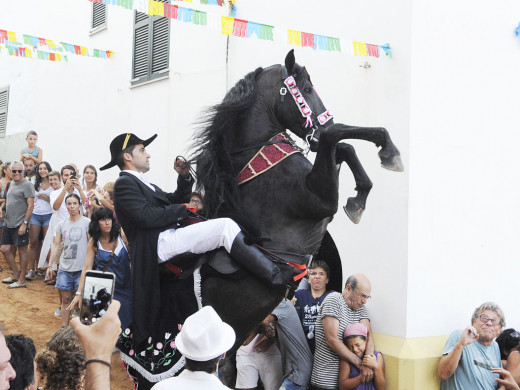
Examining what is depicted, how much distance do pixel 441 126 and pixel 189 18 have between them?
267cm

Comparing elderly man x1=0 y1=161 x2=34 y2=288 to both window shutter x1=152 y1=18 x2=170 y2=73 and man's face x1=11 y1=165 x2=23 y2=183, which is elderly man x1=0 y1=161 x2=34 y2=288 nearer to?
man's face x1=11 y1=165 x2=23 y2=183

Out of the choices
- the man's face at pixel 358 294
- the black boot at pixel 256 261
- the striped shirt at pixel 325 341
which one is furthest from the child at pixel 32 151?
the black boot at pixel 256 261

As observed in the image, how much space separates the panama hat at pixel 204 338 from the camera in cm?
233

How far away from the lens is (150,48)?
31.8 ft

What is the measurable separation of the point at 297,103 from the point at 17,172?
6.96m

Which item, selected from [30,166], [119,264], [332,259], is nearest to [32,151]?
[30,166]

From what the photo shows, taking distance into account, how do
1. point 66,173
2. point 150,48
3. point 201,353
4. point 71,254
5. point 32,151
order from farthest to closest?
point 32,151 < point 150,48 < point 66,173 < point 71,254 < point 201,353

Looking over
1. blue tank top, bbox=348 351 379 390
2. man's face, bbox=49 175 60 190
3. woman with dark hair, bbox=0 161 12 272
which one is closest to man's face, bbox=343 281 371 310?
blue tank top, bbox=348 351 379 390

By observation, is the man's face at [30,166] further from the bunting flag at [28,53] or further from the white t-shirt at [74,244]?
the white t-shirt at [74,244]

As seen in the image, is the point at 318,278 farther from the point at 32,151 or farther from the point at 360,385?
the point at 32,151

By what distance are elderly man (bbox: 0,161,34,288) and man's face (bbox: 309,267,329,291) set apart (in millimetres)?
5307

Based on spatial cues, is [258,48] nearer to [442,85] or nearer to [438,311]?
[442,85]

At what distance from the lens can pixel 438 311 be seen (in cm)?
557

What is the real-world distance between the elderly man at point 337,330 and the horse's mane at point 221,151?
2268 mm
